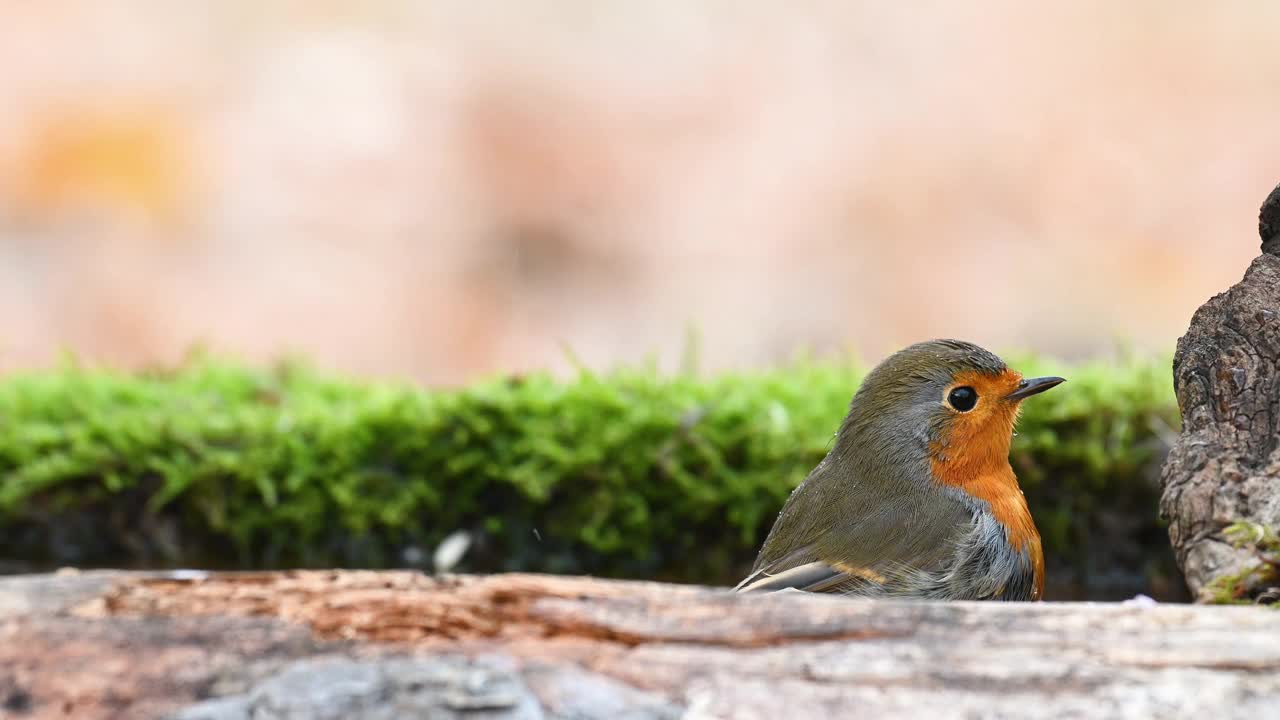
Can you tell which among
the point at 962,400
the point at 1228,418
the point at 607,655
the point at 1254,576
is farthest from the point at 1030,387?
the point at 607,655

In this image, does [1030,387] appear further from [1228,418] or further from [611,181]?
[611,181]

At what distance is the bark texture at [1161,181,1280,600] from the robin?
583mm

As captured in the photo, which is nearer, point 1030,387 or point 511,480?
point 1030,387

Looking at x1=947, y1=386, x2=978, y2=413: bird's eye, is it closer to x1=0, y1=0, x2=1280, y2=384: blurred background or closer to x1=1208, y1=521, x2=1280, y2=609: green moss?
x1=1208, y1=521, x2=1280, y2=609: green moss

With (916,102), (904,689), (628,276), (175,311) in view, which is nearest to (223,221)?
(175,311)

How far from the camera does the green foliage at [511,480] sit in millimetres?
3744

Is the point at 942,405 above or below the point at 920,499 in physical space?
above

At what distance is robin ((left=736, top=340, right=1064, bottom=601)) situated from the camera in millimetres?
2785

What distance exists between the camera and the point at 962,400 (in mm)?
3000

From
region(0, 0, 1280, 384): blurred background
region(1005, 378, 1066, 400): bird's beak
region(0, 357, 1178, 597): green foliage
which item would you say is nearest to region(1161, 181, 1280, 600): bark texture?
region(1005, 378, 1066, 400): bird's beak

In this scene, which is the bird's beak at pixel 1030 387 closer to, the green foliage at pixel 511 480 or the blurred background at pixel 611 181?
the green foliage at pixel 511 480

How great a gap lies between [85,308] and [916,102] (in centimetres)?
553

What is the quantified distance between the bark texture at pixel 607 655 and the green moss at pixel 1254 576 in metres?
0.21

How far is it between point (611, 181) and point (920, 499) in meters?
6.46
